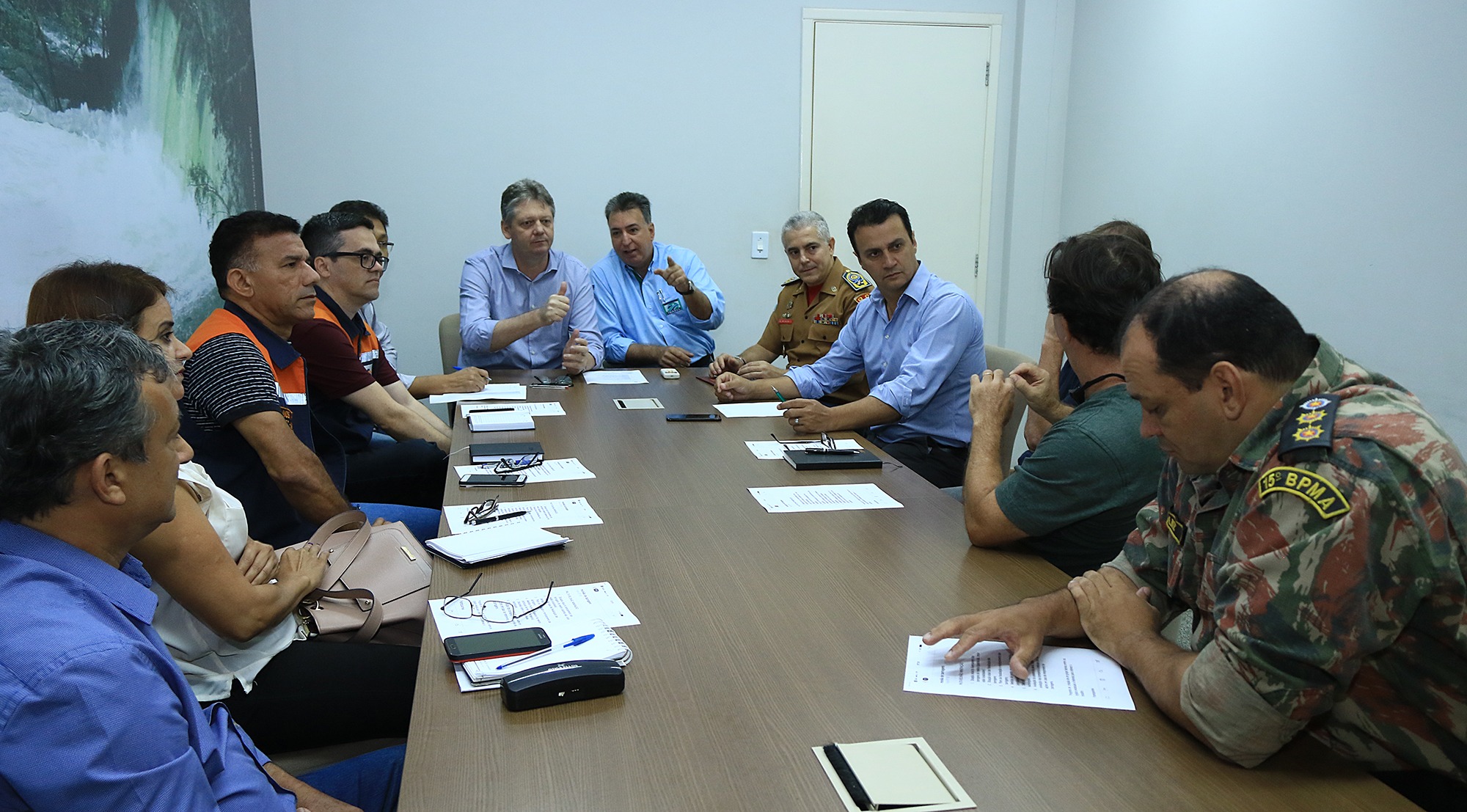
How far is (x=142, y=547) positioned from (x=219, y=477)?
0.83 m

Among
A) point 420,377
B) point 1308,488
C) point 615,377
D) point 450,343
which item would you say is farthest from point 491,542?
point 450,343

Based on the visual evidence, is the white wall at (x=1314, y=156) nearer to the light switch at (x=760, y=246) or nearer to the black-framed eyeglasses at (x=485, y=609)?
the light switch at (x=760, y=246)

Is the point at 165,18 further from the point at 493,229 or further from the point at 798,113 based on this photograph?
the point at 798,113

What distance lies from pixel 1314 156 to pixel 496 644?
11.9 ft

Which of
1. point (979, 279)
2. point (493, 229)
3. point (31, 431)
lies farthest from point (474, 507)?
point (979, 279)

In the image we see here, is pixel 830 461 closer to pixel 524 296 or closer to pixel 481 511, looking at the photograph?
pixel 481 511

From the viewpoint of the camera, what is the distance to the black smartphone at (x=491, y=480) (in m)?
2.26

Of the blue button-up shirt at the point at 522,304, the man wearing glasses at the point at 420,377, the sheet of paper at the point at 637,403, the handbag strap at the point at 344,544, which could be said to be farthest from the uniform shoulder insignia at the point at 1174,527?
the blue button-up shirt at the point at 522,304

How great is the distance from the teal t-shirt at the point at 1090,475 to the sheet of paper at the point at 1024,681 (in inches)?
16.6

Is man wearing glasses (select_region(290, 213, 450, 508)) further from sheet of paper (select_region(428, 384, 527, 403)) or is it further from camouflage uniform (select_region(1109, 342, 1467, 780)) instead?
camouflage uniform (select_region(1109, 342, 1467, 780))

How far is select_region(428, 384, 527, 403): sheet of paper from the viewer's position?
3424 mm

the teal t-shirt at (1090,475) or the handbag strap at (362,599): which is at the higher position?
the teal t-shirt at (1090,475)

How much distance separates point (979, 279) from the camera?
18.5 ft

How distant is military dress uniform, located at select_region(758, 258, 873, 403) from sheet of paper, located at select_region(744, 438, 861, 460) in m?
1.42
